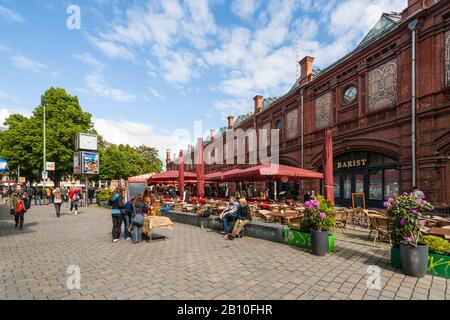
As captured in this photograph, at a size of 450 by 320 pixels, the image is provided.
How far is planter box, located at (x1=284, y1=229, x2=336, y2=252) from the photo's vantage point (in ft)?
21.6

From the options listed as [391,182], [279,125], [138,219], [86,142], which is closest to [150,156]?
[86,142]

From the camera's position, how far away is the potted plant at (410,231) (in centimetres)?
479

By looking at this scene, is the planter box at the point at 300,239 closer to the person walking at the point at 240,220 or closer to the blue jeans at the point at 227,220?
the person walking at the point at 240,220

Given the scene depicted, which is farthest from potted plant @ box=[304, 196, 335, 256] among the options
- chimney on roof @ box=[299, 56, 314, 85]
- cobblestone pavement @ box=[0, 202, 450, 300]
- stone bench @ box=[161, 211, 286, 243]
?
chimney on roof @ box=[299, 56, 314, 85]

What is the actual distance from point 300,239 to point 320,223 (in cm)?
100

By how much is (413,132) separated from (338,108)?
5.27 metres

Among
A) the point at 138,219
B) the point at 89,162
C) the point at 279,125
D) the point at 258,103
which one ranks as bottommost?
the point at 138,219

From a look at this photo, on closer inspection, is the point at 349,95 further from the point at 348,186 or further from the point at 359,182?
the point at 348,186

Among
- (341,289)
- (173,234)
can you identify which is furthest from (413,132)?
(173,234)

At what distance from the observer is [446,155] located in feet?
35.8

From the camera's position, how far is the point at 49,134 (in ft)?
88.4

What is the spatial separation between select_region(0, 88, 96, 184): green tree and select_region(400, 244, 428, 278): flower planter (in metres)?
30.5

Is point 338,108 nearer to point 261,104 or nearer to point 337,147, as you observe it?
point 337,147
